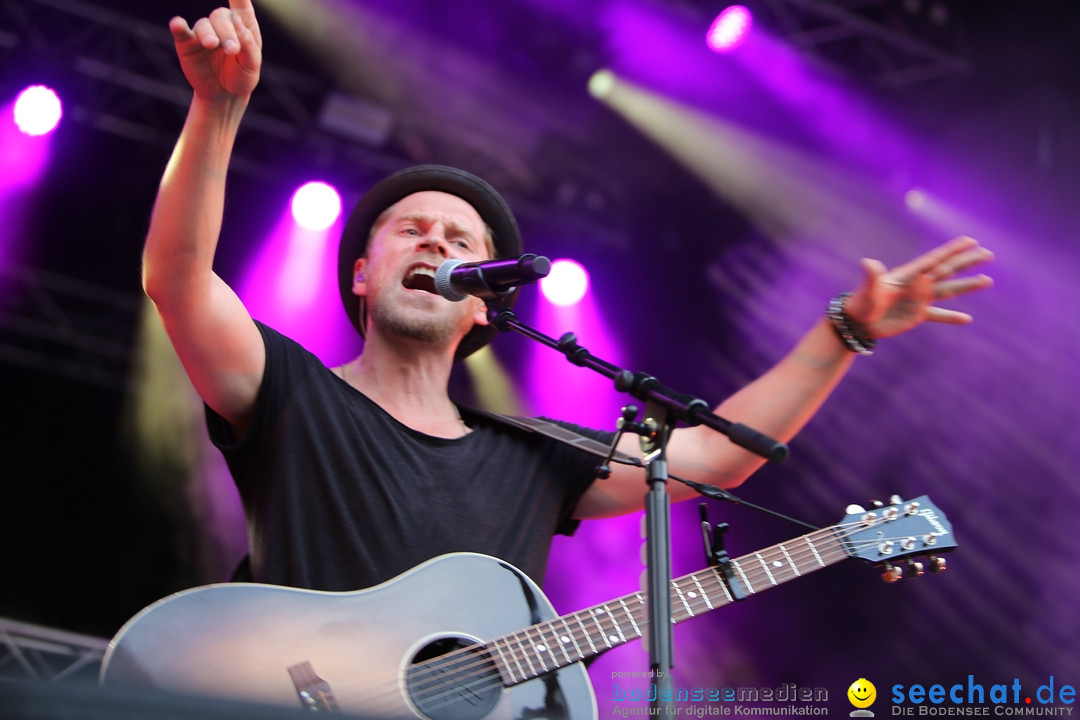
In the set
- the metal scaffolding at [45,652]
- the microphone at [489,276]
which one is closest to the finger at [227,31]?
the microphone at [489,276]

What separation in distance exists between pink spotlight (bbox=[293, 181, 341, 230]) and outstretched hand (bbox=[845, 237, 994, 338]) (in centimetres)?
504

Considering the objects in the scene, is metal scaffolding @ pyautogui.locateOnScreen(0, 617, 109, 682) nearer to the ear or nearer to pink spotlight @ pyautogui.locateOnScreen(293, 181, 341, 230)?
pink spotlight @ pyautogui.locateOnScreen(293, 181, 341, 230)

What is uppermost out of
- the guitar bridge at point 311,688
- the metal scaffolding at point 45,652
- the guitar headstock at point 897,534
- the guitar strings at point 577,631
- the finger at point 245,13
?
the metal scaffolding at point 45,652

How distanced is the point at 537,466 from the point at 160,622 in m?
1.22

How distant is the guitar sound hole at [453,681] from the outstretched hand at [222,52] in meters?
1.40

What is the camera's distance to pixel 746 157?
6852mm

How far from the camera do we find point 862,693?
568 centimetres

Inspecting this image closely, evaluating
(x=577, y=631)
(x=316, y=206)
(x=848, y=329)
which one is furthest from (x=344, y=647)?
(x=316, y=206)

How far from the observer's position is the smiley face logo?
560cm

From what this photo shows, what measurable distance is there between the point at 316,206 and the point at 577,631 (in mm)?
5148

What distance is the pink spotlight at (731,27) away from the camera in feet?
20.6

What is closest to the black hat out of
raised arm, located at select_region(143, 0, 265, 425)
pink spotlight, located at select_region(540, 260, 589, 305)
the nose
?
the nose

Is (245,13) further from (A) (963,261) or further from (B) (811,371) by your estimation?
(A) (963,261)

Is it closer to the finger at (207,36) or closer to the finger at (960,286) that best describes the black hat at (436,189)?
the finger at (207,36)
